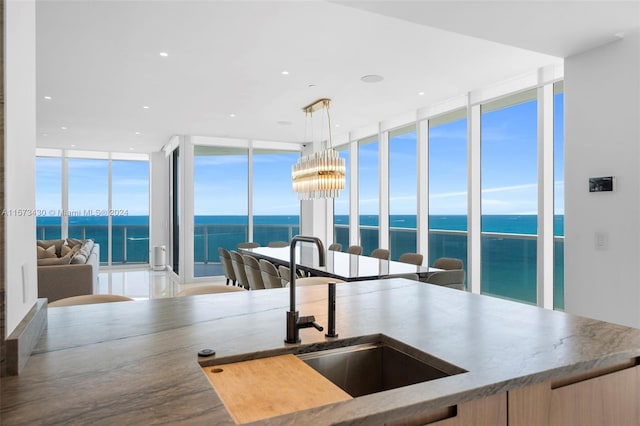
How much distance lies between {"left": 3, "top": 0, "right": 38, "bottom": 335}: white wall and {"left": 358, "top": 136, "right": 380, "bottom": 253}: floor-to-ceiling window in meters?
6.76

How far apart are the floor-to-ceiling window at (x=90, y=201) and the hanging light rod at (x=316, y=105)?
22.1ft

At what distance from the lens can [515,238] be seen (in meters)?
5.62

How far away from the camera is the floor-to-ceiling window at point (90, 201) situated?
34.0 ft

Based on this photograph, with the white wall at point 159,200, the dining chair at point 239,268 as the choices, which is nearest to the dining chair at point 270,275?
the dining chair at point 239,268

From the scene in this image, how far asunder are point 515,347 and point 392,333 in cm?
40

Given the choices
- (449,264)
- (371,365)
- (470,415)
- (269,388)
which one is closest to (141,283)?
(449,264)

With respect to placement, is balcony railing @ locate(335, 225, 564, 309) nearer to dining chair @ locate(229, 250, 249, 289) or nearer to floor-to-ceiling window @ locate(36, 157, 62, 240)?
dining chair @ locate(229, 250, 249, 289)

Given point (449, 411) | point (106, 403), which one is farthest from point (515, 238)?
point (106, 403)

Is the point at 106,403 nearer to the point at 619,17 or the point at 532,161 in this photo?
the point at 619,17

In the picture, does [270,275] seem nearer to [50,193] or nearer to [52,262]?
[52,262]

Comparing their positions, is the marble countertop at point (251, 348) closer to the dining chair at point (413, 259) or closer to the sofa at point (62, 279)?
the dining chair at point (413, 259)

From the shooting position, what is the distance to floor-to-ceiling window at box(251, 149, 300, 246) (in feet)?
30.7

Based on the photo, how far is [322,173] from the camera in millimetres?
5676

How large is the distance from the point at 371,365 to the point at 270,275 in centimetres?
288
